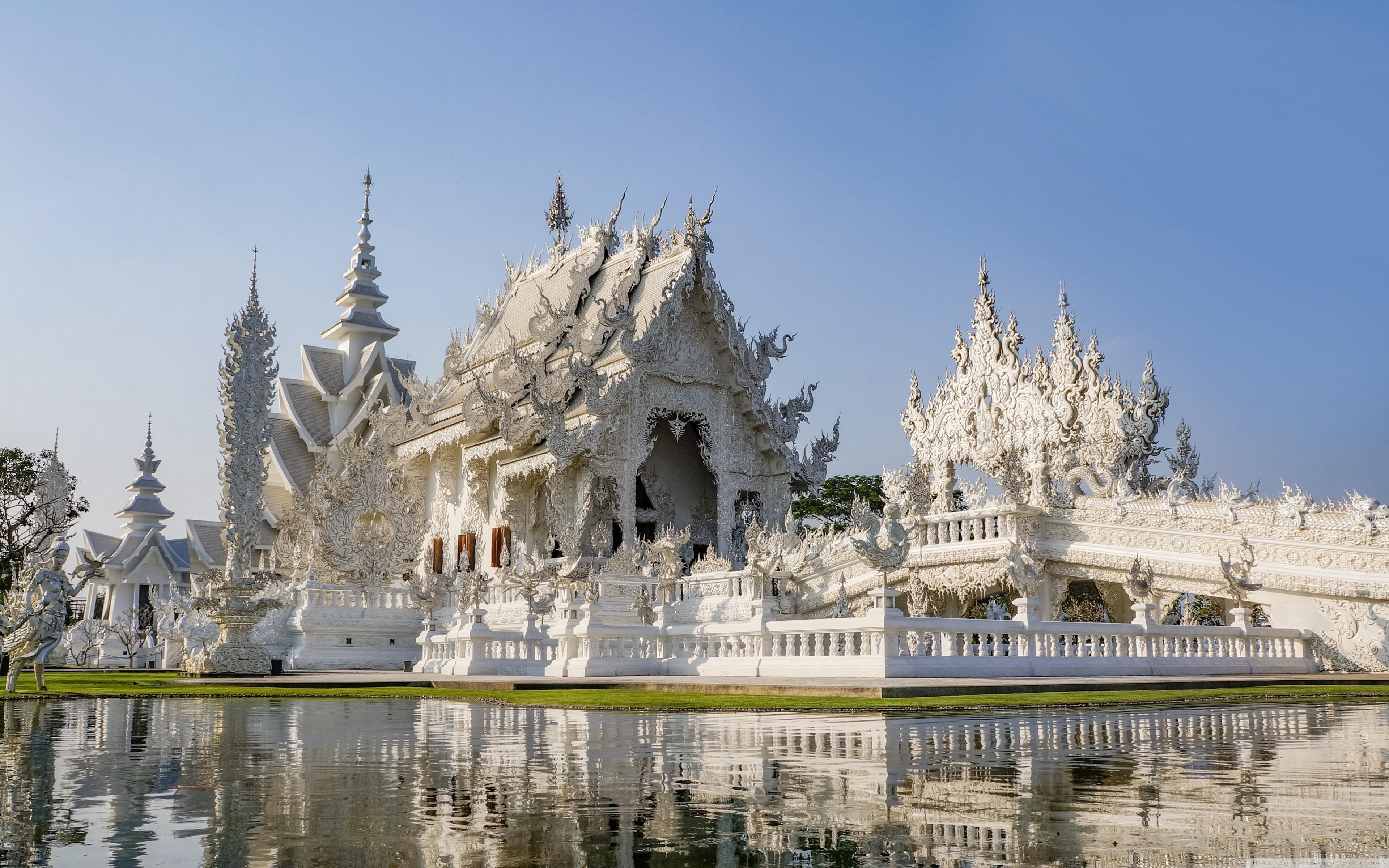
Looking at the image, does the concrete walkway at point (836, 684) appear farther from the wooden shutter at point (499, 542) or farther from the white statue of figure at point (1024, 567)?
the wooden shutter at point (499, 542)

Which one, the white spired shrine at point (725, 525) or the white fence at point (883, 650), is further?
the white spired shrine at point (725, 525)

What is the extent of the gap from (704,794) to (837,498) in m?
39.5

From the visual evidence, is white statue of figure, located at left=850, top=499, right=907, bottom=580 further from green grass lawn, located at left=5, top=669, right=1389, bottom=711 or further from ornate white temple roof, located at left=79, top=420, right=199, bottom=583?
ornate white temple roof, located at left=79, top=420, right=199, bottom=583

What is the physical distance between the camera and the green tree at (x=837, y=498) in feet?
139

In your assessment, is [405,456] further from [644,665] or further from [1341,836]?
[1341,836]

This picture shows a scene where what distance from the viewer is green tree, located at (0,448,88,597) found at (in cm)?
2850

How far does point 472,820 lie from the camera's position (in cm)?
388

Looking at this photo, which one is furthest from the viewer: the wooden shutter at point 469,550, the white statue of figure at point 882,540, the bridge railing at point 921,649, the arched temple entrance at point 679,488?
the wooden shutter at point 469,550

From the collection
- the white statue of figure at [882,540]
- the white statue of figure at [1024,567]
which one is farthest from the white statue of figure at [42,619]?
the white statue of figure at [1024,567]

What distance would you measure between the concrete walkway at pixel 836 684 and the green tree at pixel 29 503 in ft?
47.3

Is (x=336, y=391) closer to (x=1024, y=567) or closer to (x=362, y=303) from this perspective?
(x=362, y=303)

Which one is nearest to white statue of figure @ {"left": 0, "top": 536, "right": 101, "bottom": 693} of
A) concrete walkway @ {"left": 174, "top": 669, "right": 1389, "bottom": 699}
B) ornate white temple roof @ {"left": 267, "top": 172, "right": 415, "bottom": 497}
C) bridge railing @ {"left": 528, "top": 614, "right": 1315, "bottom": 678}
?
concrete walkway @ {"left": 174, "top": 669, "right": 1389, "bottom": 699}

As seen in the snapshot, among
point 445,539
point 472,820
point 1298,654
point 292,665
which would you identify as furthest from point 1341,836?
point 445,539

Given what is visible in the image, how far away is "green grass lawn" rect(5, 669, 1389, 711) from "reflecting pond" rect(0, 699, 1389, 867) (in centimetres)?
150
